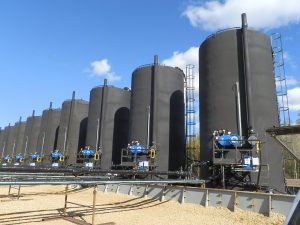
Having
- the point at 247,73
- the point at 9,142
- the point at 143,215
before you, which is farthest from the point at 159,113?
the point at 9,142

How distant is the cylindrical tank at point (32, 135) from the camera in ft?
137

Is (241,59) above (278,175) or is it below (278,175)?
above

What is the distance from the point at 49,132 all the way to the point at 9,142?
65.2 feet

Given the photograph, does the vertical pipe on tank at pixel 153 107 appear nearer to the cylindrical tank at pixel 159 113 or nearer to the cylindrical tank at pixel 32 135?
the cylindrical tank at pixel 159 113

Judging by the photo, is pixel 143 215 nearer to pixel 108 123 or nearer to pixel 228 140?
pixel 228 140

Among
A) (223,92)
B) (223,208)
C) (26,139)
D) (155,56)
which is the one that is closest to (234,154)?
(223,92)

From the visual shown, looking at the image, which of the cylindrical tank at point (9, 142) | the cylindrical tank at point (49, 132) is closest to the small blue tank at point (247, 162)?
the cylindrical tank at point (49, 132)

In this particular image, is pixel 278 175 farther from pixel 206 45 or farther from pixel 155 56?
pixel 155 56

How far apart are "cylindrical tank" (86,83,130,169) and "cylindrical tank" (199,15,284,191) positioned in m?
12.1

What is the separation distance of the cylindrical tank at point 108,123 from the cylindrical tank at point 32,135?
1837 cm

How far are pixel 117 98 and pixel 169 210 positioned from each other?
18122 millimetres

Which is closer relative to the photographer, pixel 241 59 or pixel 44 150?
pixel 241 59

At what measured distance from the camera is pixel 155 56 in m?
22.0

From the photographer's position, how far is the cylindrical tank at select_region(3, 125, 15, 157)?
5072 centimetres
